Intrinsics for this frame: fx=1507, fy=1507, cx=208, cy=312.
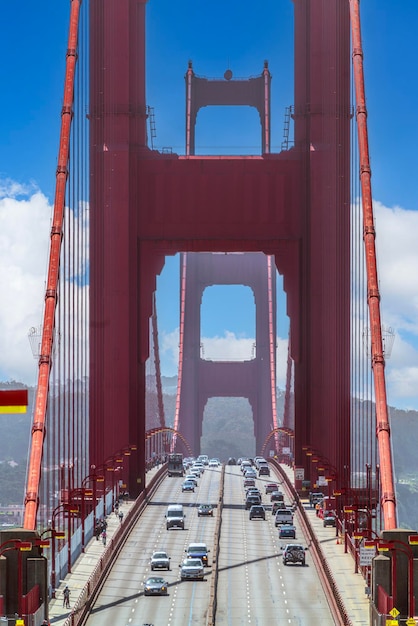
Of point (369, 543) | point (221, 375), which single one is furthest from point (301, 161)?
point (221, 375)

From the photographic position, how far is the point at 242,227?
75.4m

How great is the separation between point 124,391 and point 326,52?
19.7 metres

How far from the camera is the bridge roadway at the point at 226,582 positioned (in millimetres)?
45375

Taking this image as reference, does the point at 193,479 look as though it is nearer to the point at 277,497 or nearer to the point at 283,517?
the point at 277,497

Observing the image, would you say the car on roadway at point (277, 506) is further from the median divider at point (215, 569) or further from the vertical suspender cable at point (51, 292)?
the vertical suspender cable at point (51, 292)

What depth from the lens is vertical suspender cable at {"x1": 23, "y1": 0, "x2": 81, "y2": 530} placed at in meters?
43.8

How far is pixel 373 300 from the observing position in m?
54.5

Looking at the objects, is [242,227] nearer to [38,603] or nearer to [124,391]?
[124,391]

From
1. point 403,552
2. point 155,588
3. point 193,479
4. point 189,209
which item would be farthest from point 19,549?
point 193,479

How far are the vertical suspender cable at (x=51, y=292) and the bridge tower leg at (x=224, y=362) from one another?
8807cm

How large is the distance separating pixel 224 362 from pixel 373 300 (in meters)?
109

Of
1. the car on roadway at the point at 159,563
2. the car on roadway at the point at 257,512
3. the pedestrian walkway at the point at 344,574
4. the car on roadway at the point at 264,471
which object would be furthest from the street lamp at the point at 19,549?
the car on roadway at the point at 264,471

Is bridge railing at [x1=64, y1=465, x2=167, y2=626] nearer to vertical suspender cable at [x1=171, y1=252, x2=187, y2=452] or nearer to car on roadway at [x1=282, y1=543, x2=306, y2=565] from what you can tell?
car on roadway at [x1=282, y1=543, x2=306, y2=565]

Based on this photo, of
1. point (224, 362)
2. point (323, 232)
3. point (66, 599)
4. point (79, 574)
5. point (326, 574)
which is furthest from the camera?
point (224, 362)
